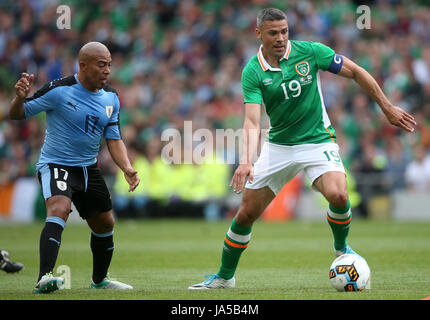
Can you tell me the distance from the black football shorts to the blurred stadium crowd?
11642 mm

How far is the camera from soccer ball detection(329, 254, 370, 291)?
23.6 feet

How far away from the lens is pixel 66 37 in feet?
79.5

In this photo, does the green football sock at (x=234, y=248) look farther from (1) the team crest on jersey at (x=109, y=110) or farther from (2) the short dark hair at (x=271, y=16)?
(2) the short dark hair at (x=271, y=16)

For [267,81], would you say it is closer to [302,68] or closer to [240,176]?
[302,68]

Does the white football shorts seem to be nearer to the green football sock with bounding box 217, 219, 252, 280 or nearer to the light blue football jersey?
the green football sock with bounding box 217, 219, 252, 280

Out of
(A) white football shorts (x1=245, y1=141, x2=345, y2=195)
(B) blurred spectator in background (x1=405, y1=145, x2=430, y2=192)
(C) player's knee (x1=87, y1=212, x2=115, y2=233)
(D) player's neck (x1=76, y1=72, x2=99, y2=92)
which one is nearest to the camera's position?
(D) player's neck (x1=76, y1=72, x2=99, y2=92)

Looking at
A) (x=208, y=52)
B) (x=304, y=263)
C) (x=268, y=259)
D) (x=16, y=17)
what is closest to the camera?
(x=304, y=263)

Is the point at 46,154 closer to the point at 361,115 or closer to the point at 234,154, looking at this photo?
the point at 234,154

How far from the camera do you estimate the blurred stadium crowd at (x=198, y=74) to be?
64.5ft

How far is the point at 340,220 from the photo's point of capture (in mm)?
7762

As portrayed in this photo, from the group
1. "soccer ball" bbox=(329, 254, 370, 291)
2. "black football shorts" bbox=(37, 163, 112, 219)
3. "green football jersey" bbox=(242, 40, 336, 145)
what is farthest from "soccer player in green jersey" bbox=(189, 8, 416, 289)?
"black football shorts" bbox=(37, 163, 112, 219)

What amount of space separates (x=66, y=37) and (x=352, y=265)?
18.7 meters

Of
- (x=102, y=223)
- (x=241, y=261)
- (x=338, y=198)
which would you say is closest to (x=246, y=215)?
(x=338, y=198)
